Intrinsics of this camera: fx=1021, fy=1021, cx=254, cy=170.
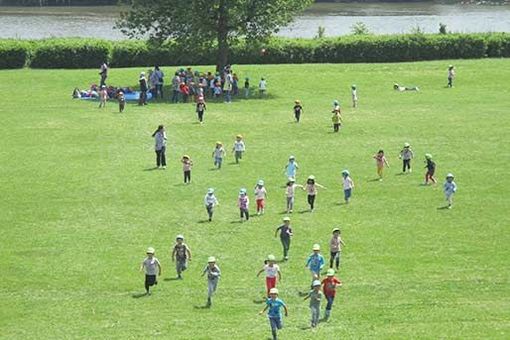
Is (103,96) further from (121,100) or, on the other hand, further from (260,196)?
(260,196)

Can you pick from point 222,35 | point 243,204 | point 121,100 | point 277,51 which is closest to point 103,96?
point 121,100

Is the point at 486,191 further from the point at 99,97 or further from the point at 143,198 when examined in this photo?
the point at 99,97

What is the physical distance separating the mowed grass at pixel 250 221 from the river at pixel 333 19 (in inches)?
1546

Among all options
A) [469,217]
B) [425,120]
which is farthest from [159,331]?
[425,120]

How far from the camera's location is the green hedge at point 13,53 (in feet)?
231

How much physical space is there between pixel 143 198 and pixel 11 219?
524 cm

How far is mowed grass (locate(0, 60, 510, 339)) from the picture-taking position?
2773 centimetres

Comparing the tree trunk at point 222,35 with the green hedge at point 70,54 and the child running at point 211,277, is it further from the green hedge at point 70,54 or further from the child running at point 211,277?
the child running at point 211,277

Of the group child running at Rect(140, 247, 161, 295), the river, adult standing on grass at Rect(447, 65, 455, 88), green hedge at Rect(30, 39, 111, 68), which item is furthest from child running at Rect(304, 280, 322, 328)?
the river

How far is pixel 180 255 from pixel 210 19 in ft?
117

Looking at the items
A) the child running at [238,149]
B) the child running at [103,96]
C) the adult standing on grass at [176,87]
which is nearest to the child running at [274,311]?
the child running at [238,149]

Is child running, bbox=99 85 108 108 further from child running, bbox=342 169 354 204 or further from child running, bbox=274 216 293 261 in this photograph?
child running, bbox=274 216 293 261

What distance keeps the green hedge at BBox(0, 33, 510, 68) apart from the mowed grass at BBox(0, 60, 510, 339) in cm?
1070

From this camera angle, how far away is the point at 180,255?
99.0 ft
